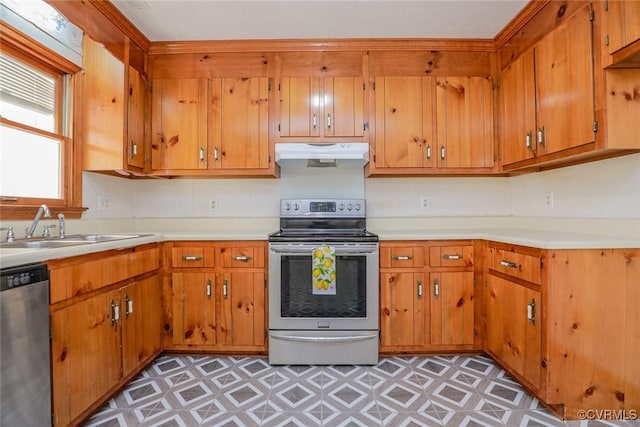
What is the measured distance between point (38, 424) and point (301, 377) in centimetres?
127

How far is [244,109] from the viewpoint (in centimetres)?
247

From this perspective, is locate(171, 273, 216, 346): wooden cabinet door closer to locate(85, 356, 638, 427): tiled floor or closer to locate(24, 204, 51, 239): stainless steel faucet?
locate(85, 356, 638, 427): tiled floor

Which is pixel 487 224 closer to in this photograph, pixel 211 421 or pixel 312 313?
pixel 312 313

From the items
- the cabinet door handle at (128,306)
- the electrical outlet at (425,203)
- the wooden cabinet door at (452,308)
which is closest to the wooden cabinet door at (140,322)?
the cabinet door handle at (128,306)

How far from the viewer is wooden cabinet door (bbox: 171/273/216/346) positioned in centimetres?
224

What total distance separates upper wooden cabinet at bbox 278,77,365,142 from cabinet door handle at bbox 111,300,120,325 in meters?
1.56

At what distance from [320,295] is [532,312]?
1.24 m

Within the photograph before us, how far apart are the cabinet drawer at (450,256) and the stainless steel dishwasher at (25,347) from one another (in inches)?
84.4

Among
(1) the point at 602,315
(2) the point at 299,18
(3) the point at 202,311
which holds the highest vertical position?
(2) the point at 299,18

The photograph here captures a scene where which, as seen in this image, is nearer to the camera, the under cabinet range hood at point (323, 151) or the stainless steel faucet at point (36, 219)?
the stainless steel faucet at point (36, 219)

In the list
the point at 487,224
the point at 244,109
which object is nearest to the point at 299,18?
the point at 244,109

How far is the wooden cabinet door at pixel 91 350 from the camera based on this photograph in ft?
4.71

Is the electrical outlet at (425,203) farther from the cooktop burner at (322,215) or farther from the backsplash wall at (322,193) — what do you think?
the cooktop burner at (322,215)

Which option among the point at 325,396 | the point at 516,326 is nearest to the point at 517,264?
the point at 516,326
